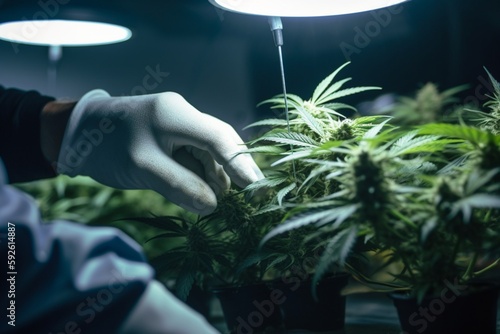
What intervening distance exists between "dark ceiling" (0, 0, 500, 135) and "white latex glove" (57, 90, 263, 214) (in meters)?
0.32

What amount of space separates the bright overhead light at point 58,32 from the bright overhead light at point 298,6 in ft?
1.66

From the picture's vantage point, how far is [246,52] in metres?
1.50

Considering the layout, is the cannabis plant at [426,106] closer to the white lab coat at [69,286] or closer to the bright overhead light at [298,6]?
the bright overhead light at [298,6]

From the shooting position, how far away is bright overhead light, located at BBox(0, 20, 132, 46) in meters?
1.20

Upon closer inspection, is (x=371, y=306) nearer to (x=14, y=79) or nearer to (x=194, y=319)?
(x=194, y=319)

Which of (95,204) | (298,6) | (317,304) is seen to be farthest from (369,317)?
(95,204)

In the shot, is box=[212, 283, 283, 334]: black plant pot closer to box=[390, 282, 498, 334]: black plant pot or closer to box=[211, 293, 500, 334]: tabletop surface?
box=[211, 293, 500, 334]: tabletop surface

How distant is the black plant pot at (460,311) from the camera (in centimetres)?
Result: 72

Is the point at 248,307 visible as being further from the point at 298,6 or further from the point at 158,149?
the point at 298,6

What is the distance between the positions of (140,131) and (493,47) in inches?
32.8

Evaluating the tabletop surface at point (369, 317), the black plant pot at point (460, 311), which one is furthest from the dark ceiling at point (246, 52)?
the black plant pot at point (460, 311)

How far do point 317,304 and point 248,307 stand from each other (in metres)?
0.15

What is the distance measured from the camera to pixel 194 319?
1.61 feet

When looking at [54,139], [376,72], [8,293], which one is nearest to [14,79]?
[54,139]
